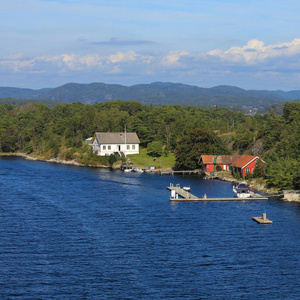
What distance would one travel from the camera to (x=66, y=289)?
2808 centimetres

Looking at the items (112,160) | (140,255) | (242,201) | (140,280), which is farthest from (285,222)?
(112,160)

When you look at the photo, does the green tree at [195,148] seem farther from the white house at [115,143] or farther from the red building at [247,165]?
the white house at [115,143]

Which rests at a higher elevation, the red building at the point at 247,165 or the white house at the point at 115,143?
the white house at the point at 115,143

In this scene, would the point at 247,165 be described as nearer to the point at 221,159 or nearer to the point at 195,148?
the point at 221,159

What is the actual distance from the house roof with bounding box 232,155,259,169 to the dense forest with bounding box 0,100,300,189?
9.22ft

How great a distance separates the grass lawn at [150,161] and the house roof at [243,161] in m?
17.4

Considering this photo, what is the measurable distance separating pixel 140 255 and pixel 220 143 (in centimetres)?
6044

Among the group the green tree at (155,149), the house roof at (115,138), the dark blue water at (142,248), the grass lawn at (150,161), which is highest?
the house roof at (115,138)

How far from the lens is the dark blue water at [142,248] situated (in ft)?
93.5

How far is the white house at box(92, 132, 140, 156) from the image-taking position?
10650 centimetres

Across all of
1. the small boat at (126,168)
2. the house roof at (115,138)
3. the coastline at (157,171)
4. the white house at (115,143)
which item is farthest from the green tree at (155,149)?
the small boat at (126,168)

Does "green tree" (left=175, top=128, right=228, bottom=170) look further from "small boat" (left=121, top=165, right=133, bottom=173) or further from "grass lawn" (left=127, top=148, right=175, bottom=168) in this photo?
"small boat" (left=121, top=165, right=133, bottom=173)

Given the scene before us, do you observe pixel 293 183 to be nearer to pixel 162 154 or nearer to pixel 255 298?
pixel 255 298

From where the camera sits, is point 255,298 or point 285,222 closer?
point 255,298
